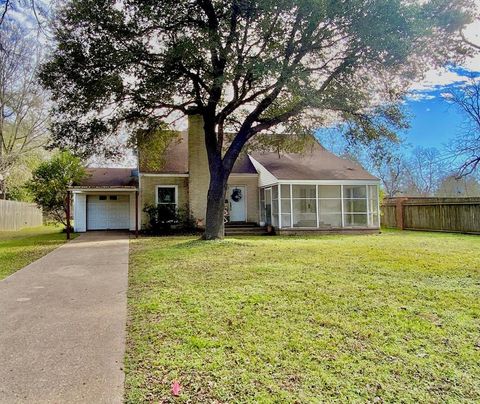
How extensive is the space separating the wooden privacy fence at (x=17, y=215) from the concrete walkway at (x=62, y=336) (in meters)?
18.6

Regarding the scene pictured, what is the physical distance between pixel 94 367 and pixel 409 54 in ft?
39.7

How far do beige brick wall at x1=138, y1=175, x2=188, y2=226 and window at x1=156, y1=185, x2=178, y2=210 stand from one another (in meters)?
0.16

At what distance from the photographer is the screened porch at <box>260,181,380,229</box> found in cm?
1853

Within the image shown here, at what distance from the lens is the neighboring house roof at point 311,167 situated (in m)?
18.8

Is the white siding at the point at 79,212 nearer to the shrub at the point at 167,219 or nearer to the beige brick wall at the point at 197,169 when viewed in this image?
the shrub at the point at 167,219

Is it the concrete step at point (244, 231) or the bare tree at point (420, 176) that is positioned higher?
the bare tree at point (420, 176)

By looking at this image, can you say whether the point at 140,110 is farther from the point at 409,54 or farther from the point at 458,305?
the point at 458,305

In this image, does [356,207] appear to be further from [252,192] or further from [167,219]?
[167,219]

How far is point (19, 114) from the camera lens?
2706cm

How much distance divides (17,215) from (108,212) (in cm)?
943

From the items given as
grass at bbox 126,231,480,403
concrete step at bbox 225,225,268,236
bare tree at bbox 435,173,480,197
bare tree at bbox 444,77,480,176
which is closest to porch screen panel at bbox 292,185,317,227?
concrete step at bbox 225,225,268,236

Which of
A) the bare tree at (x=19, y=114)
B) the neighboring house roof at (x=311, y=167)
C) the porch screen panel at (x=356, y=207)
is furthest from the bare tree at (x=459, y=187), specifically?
the bare tree at (x=19, y=114)

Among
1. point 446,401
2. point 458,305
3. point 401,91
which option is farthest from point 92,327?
point 401,91

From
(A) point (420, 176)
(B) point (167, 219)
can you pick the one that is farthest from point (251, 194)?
(A) point (420, 176)
